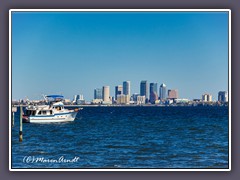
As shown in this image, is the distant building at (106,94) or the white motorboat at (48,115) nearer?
the distant building at (106,94)

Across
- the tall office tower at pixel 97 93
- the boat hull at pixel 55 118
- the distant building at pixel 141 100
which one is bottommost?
the boat hull at pixel 55 118

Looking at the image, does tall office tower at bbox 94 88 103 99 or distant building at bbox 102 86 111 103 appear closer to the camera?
tall office tower at bbox 94 88 103 99

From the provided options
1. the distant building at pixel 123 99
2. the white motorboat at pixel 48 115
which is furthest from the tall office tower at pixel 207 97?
the white motorboat at pixel 48 115

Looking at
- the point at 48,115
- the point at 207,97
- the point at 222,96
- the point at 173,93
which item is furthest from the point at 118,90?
the point at 48,115

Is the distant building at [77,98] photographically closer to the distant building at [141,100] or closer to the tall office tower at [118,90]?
the tall office tower at [118,90]

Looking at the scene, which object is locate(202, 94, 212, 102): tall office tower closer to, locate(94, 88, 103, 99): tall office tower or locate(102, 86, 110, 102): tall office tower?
locate(102, 86, 110, 102): tall office tower

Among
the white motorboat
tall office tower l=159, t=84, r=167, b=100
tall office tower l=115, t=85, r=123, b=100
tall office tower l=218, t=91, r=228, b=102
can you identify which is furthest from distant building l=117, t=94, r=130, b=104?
the white motorboat

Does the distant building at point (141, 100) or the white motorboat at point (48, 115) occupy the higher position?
the distant building at point (141, 100)

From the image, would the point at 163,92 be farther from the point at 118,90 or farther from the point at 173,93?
the point at 118,90
